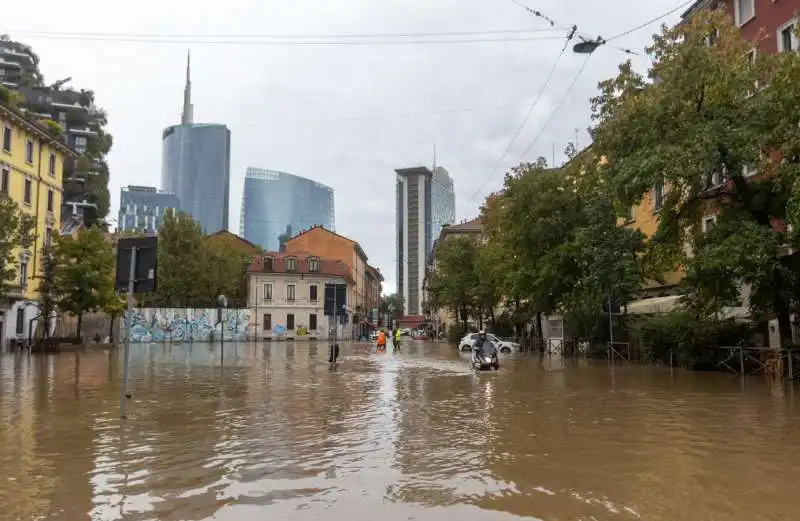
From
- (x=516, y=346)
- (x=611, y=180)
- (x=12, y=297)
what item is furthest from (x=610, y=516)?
(x=12, y=297)

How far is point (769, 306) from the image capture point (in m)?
19.9

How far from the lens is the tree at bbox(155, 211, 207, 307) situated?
2687 inches

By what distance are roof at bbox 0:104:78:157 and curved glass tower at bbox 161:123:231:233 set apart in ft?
442

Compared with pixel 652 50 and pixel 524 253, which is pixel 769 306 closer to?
pixel 652 50

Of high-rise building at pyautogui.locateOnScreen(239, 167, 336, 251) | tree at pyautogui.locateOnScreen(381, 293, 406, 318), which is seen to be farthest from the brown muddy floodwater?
high-rise building at pyautogui.locateOnScreen(239, 167, 336, 251)

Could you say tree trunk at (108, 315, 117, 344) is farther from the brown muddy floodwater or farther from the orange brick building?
the brown muddy floodwater

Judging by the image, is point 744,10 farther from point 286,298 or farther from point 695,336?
point 286,298

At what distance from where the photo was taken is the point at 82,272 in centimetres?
4366

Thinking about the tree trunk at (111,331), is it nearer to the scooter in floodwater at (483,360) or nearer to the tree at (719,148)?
the scooter in floodwater at (483,360)

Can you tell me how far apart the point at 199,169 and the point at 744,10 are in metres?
174

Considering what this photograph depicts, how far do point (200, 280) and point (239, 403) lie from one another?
59.0 m

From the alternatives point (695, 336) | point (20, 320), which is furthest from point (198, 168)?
point (695, 336)

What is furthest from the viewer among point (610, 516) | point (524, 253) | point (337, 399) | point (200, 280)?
point (200, 280)

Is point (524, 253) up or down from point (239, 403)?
up
